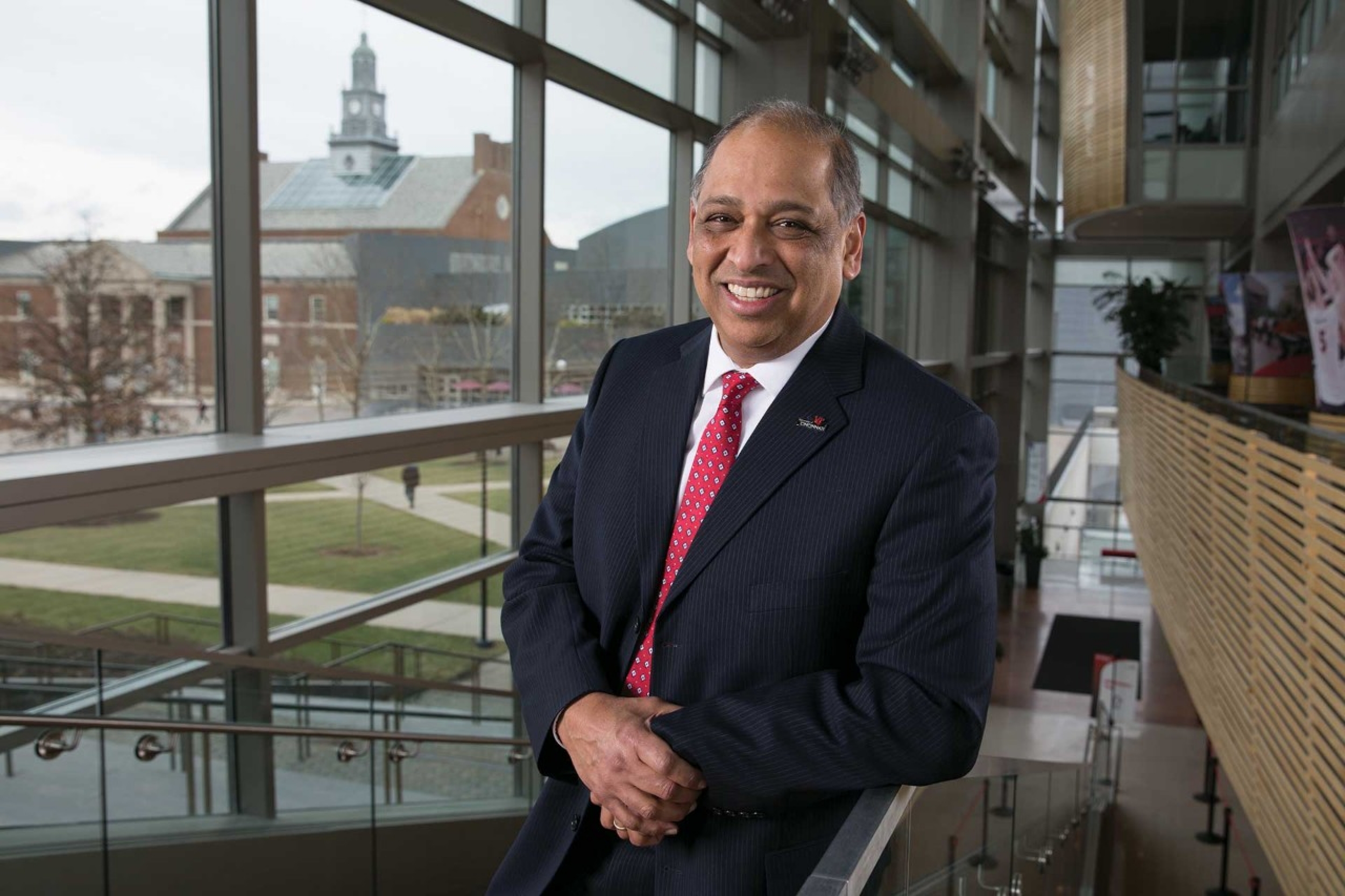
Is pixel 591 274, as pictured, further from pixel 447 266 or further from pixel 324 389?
pixel 324 389

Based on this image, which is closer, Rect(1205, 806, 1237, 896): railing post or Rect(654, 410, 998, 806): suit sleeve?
Rect(654, 410, 998, 806): suit sleeve

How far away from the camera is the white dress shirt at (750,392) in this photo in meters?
1.99

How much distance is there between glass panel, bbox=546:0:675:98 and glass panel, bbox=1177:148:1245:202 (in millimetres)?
14669

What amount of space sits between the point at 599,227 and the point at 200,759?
220 inches

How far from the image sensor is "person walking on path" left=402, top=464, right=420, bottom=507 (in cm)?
655

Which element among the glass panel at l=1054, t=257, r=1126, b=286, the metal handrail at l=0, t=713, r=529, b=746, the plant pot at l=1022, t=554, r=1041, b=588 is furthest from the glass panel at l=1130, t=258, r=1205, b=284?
the metal handrail at l=0, t=713, r=529, b=746

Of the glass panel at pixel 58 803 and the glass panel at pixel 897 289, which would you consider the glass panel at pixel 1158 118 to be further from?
the glass panel at pixel 58 803

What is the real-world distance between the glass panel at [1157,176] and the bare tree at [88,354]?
1992 centimetres

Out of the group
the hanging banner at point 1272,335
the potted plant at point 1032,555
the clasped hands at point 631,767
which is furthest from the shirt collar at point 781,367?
the potted plant at point 1032,555

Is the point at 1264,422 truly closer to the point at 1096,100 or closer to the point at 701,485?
the point at 701,485

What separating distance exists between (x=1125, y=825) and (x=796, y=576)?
12934 millimetres

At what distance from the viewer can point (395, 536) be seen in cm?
654

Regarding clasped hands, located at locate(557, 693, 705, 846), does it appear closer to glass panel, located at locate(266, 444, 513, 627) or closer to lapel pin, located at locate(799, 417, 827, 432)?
lapel pin, located at locate(799, 417, 827, 432)

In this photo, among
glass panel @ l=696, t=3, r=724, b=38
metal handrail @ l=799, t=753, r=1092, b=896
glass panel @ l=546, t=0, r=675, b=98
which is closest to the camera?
metal handrail @ l=799, t=753, r=1092, b=896
